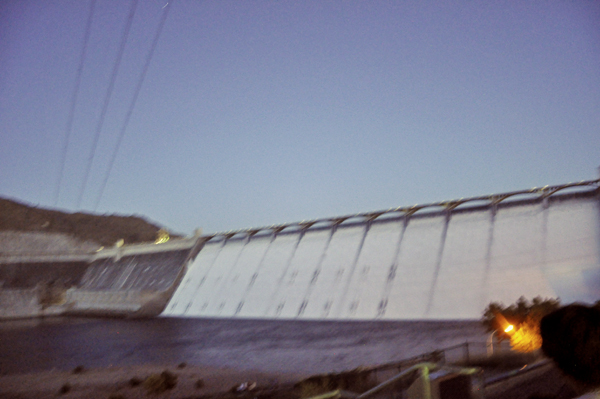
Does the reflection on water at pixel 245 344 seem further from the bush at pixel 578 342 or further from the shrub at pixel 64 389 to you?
the bush at pixel 578 342

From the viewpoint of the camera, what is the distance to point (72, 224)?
63.8 m

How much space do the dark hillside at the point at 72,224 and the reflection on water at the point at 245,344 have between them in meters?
36.6

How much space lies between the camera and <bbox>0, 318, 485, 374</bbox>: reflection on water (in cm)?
1340

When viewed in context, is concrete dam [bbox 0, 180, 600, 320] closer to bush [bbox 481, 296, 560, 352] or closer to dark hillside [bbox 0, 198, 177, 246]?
bush [bbox 481, 296, 560, 352]

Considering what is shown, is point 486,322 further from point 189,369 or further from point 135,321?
point 135,321

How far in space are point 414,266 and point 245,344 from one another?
9.37 meters

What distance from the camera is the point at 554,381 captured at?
5395 millimetres

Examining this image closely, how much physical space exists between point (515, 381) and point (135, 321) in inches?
1047

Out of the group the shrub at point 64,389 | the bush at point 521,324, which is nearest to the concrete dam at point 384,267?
the bush at point 521,324

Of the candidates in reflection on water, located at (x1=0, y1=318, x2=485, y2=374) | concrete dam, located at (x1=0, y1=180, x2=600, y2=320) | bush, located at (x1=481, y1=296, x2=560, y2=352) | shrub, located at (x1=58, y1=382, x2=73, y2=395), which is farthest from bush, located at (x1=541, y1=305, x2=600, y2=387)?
concrete dam, located at (x1=0, y1=180, x2=600, y2=320)

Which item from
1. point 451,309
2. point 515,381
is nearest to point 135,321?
point 451,309

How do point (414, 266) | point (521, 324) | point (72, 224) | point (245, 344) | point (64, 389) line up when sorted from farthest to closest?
point (72, 224) < point (414, 266) < point (245, 344) < point (64, 389) < point (521, 324)

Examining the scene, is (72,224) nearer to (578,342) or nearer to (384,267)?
(384,267)

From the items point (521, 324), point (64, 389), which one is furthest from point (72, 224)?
point (521, 324)
